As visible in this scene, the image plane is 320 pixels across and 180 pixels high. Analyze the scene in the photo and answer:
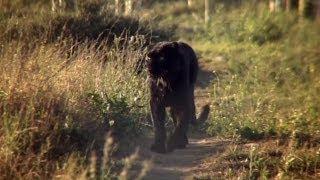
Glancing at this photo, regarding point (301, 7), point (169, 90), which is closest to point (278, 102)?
point (169, 90)

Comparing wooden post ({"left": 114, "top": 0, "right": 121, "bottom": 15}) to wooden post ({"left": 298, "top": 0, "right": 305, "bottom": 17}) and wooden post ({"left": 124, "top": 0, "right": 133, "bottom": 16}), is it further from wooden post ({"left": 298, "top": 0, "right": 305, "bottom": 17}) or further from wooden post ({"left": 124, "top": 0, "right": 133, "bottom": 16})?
wooden post ({"left": 298, "top": 0, "right": 305, "bottom": 17})

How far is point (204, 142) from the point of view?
9211 mm

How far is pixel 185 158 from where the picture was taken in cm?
825

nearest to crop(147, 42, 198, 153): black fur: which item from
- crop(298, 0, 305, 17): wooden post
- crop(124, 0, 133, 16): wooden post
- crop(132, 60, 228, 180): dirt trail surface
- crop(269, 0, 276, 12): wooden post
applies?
crop(132, 60, 228, 180): dirt trail surface

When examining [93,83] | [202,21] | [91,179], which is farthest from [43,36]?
[202,21]

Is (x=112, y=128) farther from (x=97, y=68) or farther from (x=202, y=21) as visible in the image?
(x=202, y=21)

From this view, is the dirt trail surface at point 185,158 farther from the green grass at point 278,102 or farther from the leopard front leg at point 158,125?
the green grass at point 278,102

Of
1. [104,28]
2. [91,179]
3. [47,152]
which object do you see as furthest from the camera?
[104,28]

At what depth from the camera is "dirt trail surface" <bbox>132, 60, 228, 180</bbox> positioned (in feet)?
24.0

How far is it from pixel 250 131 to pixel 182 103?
1.03 metres

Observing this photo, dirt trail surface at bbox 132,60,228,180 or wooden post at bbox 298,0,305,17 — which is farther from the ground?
wooden post at bbox 298,0,305,17

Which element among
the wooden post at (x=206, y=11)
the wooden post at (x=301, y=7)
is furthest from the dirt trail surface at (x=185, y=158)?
the wooden post at (x=206, y=11)

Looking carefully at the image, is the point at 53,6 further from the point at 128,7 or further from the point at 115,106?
the point at 115,106

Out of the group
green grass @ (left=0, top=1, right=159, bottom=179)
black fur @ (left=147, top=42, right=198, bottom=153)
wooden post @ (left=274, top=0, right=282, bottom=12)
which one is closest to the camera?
green grass @ (left=0, top=1, right=159, bottom=179)
